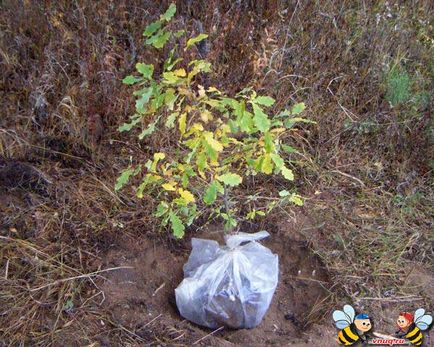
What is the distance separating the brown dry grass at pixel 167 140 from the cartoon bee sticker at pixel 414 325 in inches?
3.5

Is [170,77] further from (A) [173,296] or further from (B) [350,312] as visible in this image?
(B) [350,312]

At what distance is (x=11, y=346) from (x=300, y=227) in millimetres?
1338

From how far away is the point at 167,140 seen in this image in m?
2.42

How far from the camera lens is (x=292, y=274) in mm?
2164

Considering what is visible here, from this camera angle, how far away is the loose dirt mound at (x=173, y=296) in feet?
6.06

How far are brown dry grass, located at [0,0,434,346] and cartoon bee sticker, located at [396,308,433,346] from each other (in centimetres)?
9

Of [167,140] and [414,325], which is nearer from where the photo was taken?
[414,325]

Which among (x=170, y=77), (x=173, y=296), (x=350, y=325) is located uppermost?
(x=170, y=77)

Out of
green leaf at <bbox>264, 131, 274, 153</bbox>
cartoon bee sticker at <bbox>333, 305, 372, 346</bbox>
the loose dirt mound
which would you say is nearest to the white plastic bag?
the loose dirt mound

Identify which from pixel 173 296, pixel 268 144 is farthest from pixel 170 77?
pixel 173 296

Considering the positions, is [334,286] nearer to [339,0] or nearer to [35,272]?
[35,272]

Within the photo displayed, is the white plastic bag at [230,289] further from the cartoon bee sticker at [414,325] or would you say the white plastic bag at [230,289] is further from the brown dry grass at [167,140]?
the cartoon bee sticker at [414,325]

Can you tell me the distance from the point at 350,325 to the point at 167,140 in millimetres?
1233

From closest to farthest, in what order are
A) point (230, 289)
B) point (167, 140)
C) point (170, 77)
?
point (170, 77) < point (230, 289) < point (167, 140)
